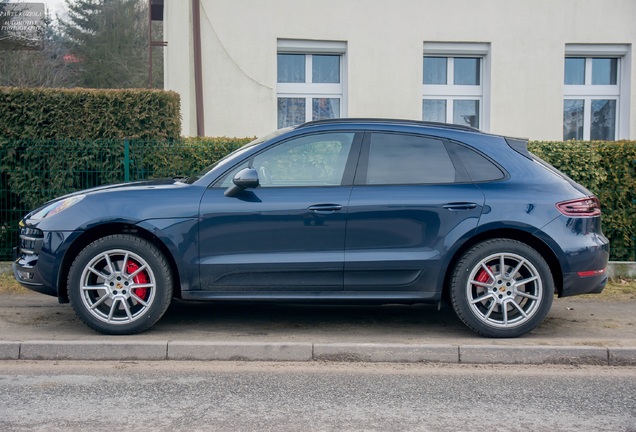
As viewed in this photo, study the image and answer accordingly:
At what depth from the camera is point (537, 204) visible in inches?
246

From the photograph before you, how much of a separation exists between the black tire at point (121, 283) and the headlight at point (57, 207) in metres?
0.43

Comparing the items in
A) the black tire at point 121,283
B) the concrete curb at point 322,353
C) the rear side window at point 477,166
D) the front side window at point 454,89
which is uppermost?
the front side window at point 454,89

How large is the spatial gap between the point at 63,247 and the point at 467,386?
11.4 ft

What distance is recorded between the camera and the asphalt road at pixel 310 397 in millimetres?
4449

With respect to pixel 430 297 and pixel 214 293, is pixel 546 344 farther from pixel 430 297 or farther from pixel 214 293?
pixel 214 293

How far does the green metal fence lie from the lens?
365 inches

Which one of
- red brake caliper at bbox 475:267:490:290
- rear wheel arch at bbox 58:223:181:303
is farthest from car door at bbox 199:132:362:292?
red brake caliper at bbox 475:267:490:290

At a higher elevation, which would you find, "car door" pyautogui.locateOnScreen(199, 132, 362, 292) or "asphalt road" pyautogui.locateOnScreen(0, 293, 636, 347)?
"car door" pyautogui.locateOnScreen(199, 132, 362, 292)

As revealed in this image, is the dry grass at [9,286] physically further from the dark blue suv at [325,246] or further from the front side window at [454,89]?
the front side window at [454,89]

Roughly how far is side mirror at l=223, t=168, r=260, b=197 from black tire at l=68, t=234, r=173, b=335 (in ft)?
2.66

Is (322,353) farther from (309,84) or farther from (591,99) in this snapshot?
(591,99)

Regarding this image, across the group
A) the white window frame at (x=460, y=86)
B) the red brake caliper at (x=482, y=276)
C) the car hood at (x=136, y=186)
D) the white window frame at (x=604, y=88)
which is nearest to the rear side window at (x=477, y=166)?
the red brake caliper at (x=482, y=276)

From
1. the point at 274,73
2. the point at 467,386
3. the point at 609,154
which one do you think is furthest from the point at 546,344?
the point at 274,73

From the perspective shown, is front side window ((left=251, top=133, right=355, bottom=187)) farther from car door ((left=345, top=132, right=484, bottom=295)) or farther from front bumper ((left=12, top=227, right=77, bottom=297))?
front bumper ((left=12, top=227, right=77, bottom=297))
